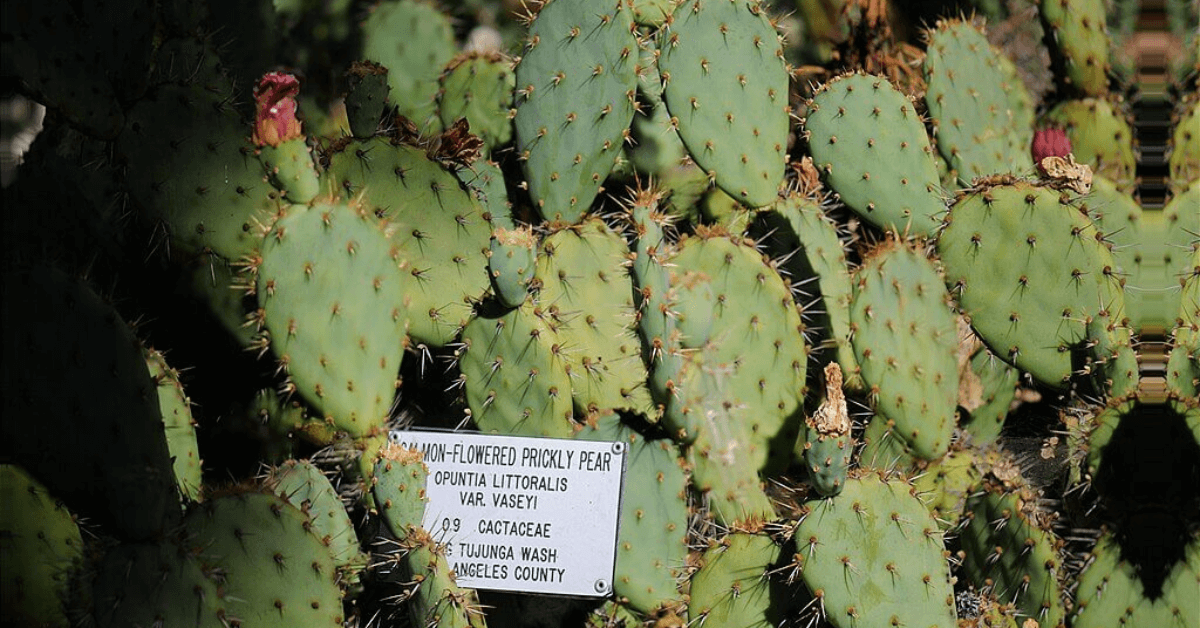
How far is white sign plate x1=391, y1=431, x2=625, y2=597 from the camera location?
2.29m

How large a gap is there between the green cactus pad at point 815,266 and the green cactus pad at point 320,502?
104 cm

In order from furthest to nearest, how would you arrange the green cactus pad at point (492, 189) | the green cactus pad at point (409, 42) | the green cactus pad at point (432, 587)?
1. the green cactus pad at point (409, 42)
2. the green cactus pad at point (492, 189)
3. the green cactus pad at point (432, 587)

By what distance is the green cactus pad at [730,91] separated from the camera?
2.51 metres

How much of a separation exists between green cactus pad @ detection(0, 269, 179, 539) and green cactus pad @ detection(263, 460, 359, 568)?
31 cm

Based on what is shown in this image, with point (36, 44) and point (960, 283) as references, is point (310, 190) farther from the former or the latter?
Result: point (960, 283)

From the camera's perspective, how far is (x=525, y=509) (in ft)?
7.59

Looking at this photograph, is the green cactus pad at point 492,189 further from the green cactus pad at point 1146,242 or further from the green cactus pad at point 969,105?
the green cactus pad at point 1146,242

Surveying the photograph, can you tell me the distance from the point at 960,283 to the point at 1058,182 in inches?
10.9

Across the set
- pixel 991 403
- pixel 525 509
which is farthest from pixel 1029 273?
pixel 525 509

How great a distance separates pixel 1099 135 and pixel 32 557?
2638 millimetres

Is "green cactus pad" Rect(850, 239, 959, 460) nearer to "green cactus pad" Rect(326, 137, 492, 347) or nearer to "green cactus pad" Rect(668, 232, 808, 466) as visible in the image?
"green cactus pad" Rect(668, 232, 808, 466)

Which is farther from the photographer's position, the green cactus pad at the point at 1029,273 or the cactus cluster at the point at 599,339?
the green cactus pad at the point at 1029,273

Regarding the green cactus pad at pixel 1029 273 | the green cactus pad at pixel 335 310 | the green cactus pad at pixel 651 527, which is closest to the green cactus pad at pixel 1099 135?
the green cactus pad at pixel 1029 273

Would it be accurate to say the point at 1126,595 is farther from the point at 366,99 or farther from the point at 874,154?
the point at 366,99
